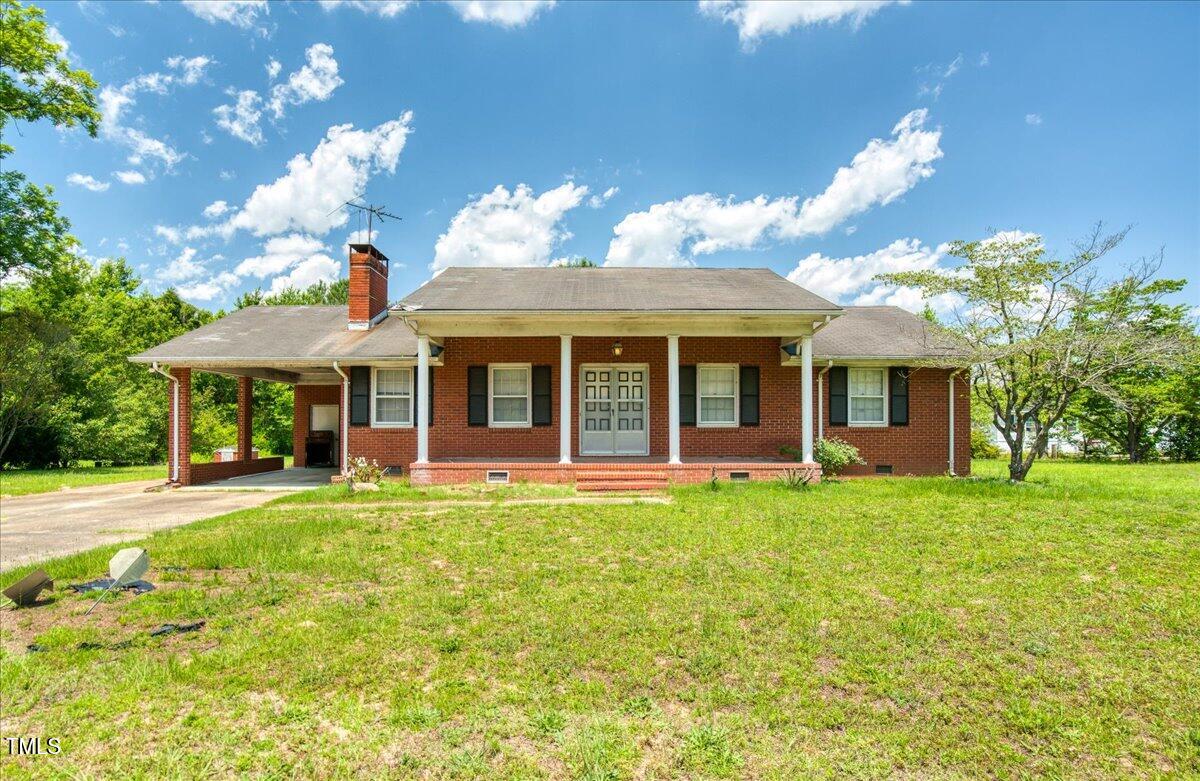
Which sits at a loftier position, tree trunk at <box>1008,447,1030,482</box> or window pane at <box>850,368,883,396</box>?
window pane at <box>850,368,883,396</box>

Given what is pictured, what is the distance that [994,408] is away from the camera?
37.4 feet

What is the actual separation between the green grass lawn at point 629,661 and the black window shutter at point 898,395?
273 inches

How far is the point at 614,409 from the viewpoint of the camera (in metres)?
13.1

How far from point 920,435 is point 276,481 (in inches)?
627

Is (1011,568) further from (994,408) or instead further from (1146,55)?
(1146,55)

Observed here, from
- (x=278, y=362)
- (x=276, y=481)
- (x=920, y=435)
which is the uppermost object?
(x=278, y=362)

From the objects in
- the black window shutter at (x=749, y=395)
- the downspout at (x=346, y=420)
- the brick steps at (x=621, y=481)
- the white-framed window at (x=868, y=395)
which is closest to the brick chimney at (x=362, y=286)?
the downspout at (x=346, y=420)

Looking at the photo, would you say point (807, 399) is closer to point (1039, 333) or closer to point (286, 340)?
point (1039, 333)

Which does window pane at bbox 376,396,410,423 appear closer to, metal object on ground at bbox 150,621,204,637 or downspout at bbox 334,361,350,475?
downspout at bbox 334,361,350,475

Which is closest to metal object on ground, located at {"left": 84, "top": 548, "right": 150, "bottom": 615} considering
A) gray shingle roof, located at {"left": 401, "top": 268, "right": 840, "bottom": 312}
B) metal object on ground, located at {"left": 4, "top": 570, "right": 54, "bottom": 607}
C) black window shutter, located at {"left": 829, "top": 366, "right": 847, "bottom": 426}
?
metal object on ground, located at {"left": 4, "top": 570, "right": 54, "bottom": 607}

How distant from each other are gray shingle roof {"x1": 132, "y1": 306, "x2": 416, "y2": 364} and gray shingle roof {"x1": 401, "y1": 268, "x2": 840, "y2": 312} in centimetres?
200

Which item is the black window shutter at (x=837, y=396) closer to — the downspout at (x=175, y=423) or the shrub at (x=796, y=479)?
the shrub at (x=796, y=479)

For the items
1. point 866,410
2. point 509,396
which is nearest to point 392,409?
point 509,396

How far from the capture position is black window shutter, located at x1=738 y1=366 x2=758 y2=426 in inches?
516
